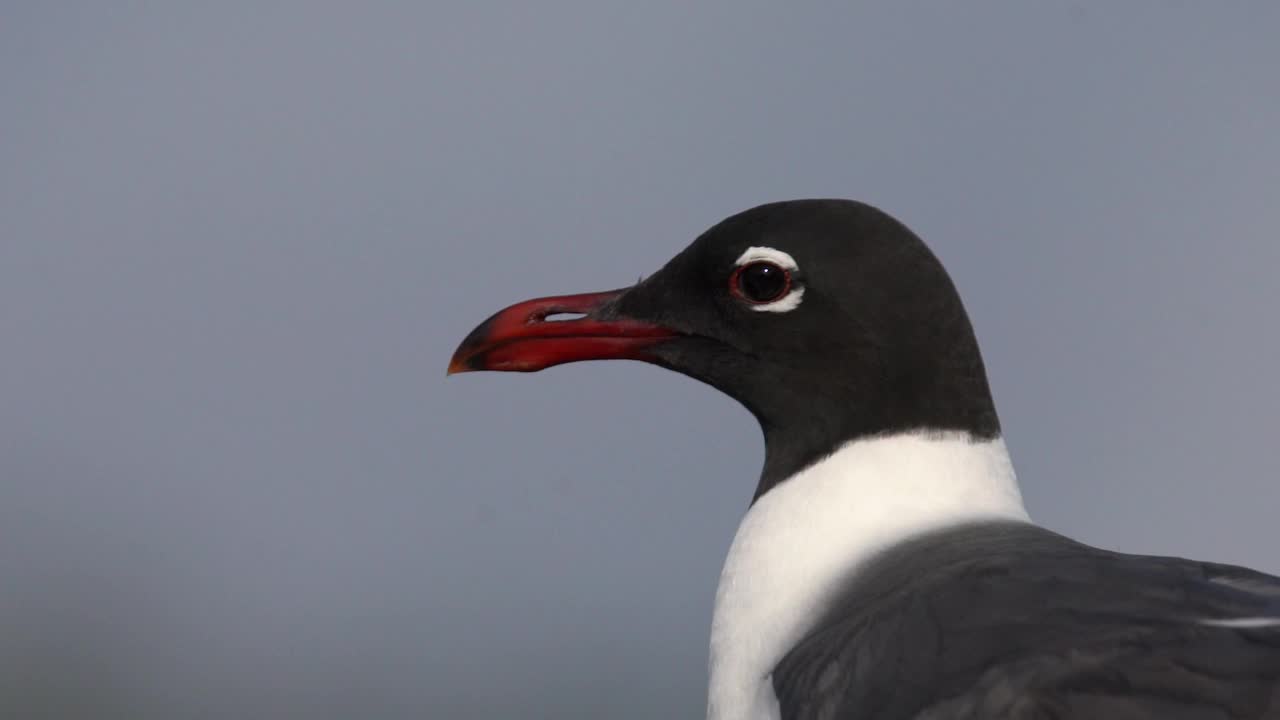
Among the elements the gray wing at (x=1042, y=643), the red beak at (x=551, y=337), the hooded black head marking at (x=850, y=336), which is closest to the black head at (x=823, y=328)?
the hooded black head marking at (x=850, y=336)

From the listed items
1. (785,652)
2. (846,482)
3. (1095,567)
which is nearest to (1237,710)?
(1095,567)

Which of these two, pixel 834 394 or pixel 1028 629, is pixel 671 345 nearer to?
pixel 834 394

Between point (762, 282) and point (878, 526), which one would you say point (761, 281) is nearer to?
point (762, 282)

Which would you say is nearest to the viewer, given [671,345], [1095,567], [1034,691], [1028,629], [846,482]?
[1034,691]

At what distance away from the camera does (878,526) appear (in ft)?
11.1

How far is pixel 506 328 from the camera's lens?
13.1 feet

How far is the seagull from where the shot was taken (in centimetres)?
235

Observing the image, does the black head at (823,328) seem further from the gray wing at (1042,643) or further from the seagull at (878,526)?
the gray wing at (1042,643)

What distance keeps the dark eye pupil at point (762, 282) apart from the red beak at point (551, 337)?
0.30 metres

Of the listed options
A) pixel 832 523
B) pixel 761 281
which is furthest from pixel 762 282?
pixel 832 523

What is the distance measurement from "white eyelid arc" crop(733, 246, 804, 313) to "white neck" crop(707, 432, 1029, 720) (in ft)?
1.22

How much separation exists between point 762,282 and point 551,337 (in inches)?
26.0

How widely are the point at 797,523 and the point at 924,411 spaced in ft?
1.30

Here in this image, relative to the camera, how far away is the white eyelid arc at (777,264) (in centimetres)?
354
